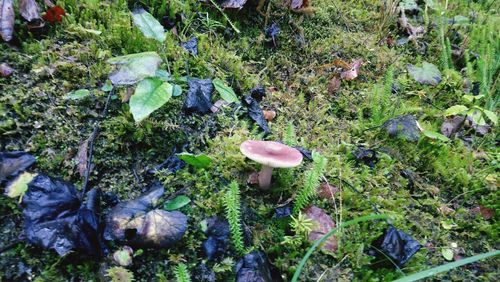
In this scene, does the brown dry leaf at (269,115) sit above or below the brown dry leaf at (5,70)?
below

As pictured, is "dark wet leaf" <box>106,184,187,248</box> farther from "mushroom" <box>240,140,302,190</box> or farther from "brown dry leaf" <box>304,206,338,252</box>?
"brown dry leaf" <box>304,206,338,252</box>

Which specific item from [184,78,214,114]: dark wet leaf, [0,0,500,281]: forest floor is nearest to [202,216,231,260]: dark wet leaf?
[0,0,500,281]: forest floor

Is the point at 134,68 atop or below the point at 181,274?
atop

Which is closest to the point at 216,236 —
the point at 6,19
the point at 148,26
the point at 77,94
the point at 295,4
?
the point at 77,94

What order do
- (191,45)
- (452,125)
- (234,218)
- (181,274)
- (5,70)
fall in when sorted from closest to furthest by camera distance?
1. (181,274)
2. (234,218)
3. (5,70)
4. (191,45)
5. (452,125)

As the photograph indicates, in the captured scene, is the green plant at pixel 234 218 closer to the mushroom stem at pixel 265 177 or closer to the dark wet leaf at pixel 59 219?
the mushroom stem at pixel 265 177

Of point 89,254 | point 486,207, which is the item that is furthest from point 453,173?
point 89,254

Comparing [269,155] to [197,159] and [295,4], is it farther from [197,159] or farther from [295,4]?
[295,4]

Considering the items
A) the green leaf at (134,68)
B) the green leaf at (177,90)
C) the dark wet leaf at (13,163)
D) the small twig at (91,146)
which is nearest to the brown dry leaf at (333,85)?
the green leaf at (177,90)

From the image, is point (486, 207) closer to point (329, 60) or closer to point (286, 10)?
point (329, 60)
